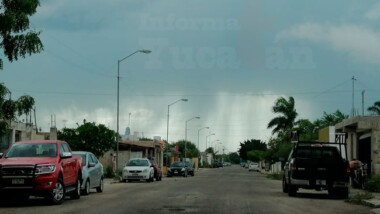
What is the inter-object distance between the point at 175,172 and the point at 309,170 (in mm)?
33234

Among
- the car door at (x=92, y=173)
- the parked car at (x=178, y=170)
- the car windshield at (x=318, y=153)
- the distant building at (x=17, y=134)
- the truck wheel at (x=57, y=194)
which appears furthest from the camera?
the parked car at (x=178, y=170)

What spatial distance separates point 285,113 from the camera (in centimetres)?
8031

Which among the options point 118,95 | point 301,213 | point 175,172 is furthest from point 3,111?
point 175,172

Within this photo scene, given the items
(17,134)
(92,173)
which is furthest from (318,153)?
(17,134)

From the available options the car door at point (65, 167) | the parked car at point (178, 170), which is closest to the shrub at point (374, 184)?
the car door at point (65, 167)

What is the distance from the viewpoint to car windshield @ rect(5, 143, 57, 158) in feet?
57.6

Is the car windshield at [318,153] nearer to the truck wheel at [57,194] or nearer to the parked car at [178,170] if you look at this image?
the truck wheel at [57,194]

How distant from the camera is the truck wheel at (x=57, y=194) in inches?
658

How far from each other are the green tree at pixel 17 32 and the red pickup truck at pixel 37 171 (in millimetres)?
3478

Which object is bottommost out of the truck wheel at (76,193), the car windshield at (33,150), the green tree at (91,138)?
the truck wheel at (76,193)

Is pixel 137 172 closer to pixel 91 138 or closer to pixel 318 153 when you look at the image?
pixel 91 138

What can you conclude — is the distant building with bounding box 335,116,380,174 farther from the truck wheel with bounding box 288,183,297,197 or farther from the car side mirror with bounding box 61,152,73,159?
the car side mirror with bounding box 61,152,73,159

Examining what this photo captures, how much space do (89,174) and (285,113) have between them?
60508mm

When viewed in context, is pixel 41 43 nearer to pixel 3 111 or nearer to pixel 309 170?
pixel 3 111
